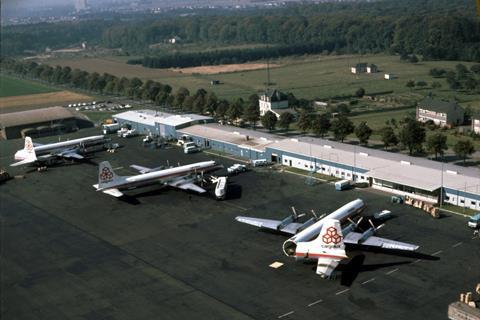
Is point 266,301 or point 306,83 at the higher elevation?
point 306,83

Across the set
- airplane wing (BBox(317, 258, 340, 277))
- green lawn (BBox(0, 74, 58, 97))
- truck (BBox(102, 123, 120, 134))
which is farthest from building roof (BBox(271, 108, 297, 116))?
green lawn (BBox(0, 74, 58, 97))

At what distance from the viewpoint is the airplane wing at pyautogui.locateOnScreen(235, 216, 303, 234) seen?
60359 mm

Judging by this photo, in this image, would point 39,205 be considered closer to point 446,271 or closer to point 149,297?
point 149,297

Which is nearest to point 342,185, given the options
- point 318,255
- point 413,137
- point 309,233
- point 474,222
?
point 474,222

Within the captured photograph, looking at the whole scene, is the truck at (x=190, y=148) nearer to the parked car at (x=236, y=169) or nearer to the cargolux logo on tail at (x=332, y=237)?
the parked car at (x=236, y=169)

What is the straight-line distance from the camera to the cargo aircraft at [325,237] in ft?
164

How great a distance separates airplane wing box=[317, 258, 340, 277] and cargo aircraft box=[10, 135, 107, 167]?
201 ft

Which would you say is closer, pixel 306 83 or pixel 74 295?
pixel 74 295

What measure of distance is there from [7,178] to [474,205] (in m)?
71.3

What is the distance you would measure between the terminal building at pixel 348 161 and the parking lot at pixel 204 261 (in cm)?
372

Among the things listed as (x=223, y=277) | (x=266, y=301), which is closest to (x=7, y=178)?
(x=223, y=277)

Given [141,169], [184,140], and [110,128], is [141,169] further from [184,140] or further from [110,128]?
[110,128]

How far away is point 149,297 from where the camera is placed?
1924 inches

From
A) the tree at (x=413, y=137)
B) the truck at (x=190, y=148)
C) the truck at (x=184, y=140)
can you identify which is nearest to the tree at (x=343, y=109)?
the tree at (x=413, y=137)
